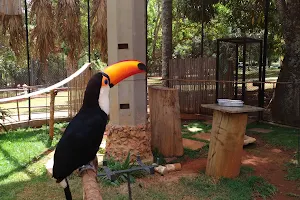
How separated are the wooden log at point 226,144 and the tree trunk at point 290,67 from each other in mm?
3835

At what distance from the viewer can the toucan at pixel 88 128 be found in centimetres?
275

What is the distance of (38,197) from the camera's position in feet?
14.6

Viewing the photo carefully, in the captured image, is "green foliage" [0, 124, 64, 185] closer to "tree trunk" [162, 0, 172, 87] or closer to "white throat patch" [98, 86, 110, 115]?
"white throat patch" [98, 86, 110, 115]

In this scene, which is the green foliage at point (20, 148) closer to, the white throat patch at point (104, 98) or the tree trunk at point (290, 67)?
the white throat patch at point (104, 98)

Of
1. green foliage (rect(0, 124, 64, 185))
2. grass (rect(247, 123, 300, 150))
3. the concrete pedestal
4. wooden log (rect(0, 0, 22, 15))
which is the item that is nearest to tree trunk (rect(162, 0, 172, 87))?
grass (rect(247, 123, 300, 150))

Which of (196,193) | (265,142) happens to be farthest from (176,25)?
(196,193)

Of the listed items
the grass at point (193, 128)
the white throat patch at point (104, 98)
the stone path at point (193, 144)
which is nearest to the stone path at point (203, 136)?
the grass at point (193, 128)

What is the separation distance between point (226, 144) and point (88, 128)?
8.60 feet

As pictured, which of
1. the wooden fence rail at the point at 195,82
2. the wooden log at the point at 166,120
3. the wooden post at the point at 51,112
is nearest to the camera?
the wooden log at the point at 166,120

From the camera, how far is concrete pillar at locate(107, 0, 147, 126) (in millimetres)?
5141

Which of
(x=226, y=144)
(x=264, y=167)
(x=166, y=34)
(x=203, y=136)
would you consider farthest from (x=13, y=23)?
(x=264, y=167)

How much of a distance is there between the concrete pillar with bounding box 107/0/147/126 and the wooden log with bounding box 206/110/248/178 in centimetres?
130

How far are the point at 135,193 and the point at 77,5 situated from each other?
6.24 m

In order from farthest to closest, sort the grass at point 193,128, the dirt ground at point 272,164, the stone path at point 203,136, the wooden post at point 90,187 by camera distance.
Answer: the grass at point 193,128 < the stone path at point 203,136 < the dirt ground at point 272,164 < the wooden post at point 90,187
